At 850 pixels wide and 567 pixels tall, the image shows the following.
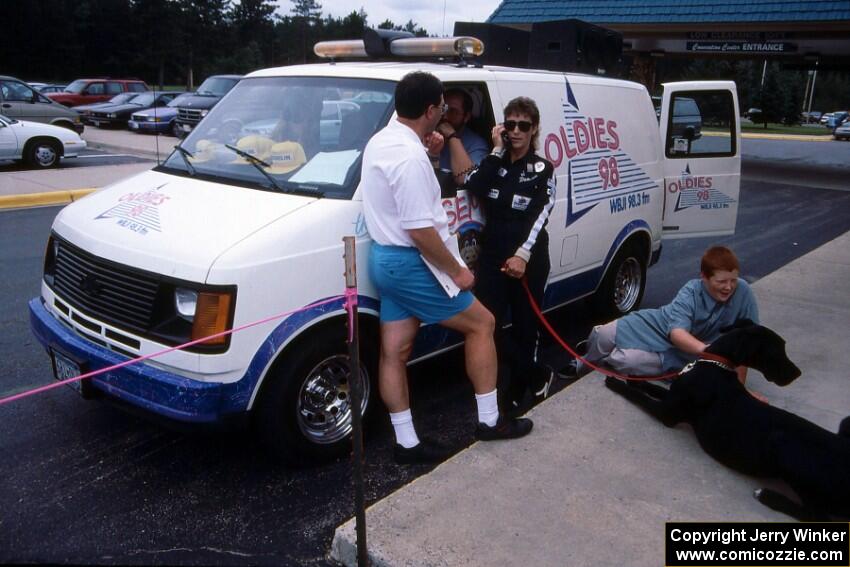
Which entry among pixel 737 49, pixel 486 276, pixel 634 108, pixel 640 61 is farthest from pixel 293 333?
pixel 640 61

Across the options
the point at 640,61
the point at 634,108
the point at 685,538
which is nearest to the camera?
the point at 685,538

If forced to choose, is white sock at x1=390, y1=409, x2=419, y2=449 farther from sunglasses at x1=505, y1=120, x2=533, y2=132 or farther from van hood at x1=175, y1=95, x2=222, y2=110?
van hood at x1=175, y1=95, x2=222, y2=110

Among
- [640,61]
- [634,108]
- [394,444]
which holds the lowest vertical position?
[394,444]

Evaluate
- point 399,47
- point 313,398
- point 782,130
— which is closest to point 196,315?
point 313,398

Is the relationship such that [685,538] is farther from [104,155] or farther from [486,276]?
[104,155]

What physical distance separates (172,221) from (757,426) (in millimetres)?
3008

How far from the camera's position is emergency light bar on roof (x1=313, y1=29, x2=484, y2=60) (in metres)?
4.52

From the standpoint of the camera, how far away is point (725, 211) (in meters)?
6.84

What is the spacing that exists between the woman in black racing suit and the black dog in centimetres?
94

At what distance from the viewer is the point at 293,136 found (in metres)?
4.16

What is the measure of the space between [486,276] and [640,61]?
21.3 m

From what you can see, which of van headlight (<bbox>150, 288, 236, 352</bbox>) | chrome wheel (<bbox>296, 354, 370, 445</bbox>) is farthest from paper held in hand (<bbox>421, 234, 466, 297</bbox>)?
van headlight (<bbox>150, 288, 236, 352</bbox>)

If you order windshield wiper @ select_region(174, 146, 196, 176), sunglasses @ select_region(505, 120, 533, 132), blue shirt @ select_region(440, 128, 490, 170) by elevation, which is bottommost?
windshield wiper @ select_region(174, 146, 196, 176)

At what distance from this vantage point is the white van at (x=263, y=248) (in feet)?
10.6
